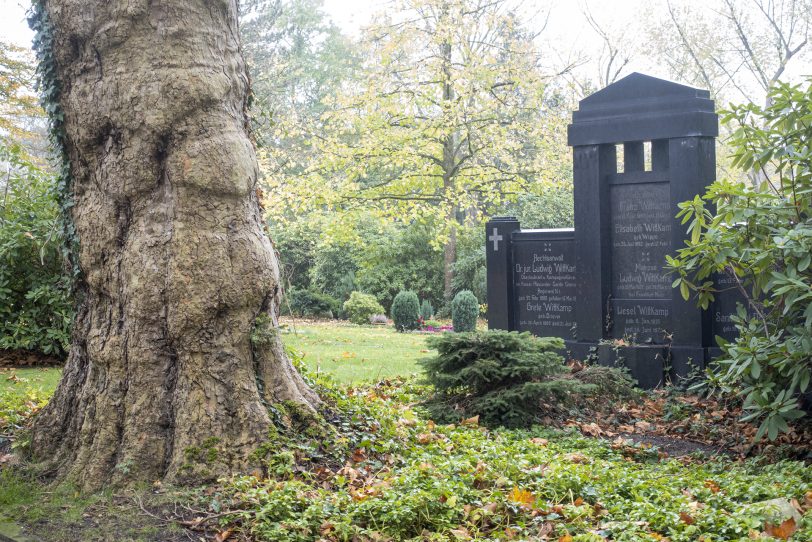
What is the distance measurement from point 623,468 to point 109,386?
3.64m

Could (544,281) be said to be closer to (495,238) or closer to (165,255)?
(495,238)

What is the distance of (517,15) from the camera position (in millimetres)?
28250

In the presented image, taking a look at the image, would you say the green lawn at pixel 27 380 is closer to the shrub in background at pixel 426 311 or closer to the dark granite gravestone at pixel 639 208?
the dark granite gravestone at pixel 639 208

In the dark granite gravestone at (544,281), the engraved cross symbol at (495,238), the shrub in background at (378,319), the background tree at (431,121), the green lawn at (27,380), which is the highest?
the background tree at (431,121)

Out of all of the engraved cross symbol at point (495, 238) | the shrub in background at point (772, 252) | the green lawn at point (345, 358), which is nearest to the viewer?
the shrub in background at point (772, 252)

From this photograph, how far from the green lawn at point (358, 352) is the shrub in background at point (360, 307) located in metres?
4.58

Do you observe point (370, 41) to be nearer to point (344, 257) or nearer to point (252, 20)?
point (344, 257)

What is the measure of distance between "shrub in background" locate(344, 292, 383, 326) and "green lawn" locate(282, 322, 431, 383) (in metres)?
4.58

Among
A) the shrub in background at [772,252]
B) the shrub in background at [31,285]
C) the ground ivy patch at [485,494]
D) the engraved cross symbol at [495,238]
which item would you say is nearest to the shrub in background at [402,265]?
the engraved cross symbol at [495,238]

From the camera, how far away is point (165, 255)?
5.21 meters

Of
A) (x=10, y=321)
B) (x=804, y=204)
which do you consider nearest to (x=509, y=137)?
(x=10, y=321)

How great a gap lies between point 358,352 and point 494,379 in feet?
18.8

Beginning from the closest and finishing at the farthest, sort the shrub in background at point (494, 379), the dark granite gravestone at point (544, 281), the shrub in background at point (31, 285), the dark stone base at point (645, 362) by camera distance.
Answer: the shrub in background at point (494, 379) < the dark stone base at point (645, 362) < the shrub in background at point (31, 285) < the dark granite gravestone at point (544, 281)

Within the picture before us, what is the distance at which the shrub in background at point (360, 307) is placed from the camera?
2300 centimetres
